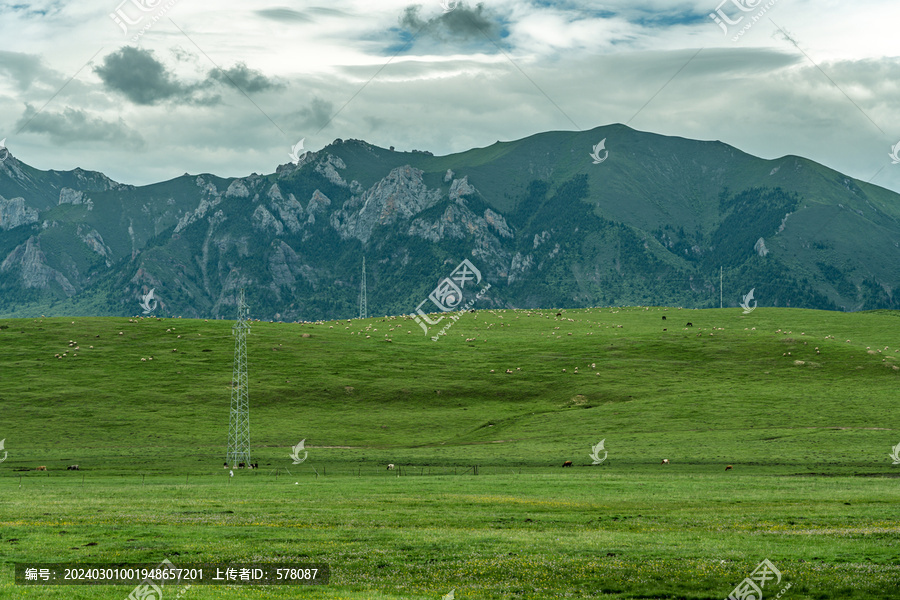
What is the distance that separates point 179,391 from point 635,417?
67.2 metres

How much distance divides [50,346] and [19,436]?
1749 inches

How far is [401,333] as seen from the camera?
165m

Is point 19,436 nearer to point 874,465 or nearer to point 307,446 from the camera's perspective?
point 307,446

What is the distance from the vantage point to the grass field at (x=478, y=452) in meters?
30.6

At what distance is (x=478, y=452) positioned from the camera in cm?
8319

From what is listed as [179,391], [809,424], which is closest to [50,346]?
[179,391]

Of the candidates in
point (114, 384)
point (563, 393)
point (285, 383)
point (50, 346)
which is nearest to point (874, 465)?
point (563, 393)

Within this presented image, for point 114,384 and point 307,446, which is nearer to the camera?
point 307,446

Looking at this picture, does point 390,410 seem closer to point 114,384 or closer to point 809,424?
point 114,384

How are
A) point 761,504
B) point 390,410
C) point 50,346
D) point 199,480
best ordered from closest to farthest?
point 761,504, point 199,480, point 390,410, point 50,346

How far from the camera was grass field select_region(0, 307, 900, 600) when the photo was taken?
30.6 metres

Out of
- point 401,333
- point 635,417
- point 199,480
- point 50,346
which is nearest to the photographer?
point 199,480

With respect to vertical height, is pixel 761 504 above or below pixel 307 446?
above

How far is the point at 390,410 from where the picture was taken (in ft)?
371
